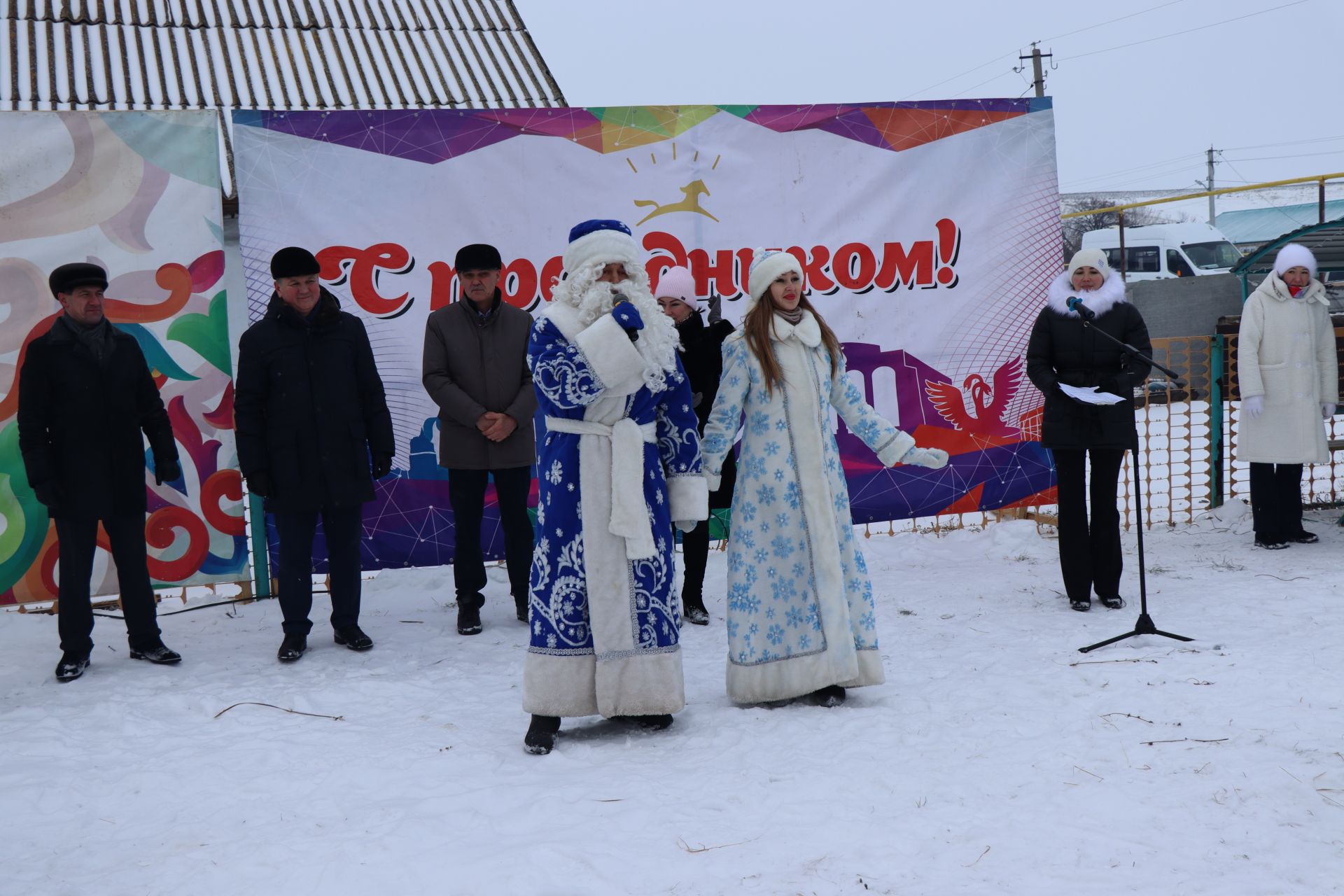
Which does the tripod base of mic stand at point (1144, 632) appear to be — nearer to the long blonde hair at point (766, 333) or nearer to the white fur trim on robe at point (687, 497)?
the long blonde hair at point (766, 333)

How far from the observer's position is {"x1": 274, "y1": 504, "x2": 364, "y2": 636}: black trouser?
488 centimetres

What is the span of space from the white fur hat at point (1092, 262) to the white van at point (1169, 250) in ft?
43.4

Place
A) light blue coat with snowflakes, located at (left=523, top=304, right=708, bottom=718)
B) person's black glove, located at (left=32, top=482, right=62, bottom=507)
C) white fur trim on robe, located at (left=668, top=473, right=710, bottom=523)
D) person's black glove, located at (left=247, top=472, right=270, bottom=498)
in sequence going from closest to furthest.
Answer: light blue coat with snowflakes, located at (left=523, top=304, right=708, bottom=718) → white fur trim on robe, located at (left=668, top=473, right=710, bottom=523) → person's black glove, located at (left=32, top=482, right=62, bottom=507) → person's black glove, located at (left=247, top=472, right=270, bottom=498)

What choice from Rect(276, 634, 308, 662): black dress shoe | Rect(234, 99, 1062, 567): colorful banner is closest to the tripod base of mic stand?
Rect(234, 99, 1062, 567): colorful banner

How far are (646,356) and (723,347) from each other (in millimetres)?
681

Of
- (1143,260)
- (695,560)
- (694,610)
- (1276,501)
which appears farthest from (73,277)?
(1143,260)

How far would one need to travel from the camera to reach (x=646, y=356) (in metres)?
3.52

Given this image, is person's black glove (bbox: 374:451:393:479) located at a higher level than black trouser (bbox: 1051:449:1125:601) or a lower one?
higher

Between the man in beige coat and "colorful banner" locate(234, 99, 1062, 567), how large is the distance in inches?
32.4

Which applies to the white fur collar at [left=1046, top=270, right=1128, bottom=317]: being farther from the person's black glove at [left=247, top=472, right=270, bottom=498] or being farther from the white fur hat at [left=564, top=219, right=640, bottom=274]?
the person's black glove at [left=247, top=472, right=270, bottom=498]

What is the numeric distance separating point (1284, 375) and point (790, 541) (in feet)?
13.3

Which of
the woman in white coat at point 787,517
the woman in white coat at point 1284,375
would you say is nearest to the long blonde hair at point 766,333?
the woman in white coat at point 787,517

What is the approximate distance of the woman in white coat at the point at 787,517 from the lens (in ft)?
12.8

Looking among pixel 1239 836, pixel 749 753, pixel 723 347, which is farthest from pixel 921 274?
pixel 1239 836
